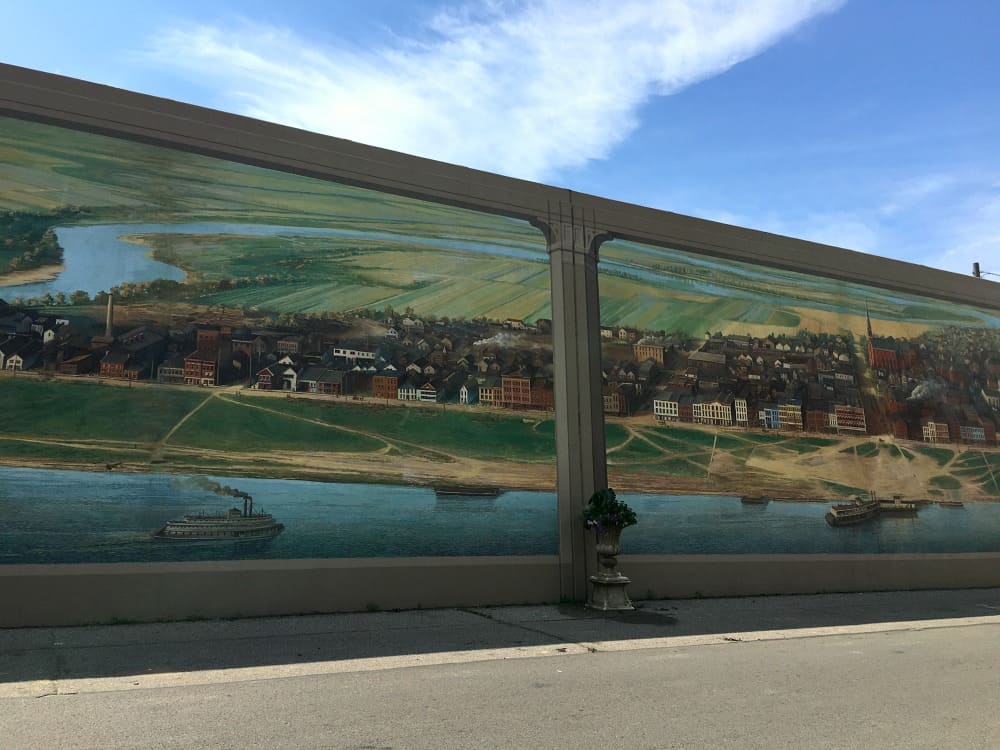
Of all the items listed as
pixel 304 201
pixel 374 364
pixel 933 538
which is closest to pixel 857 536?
pixel 933 538

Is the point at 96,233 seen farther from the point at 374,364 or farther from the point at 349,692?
the point at 349,692

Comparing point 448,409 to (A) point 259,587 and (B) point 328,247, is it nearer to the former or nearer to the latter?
(B) point 328,247

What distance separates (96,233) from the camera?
1049 cm

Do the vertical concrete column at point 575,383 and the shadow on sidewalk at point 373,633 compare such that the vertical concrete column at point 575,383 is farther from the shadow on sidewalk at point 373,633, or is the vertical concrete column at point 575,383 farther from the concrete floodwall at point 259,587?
the shadow on sidewalk at point 373,633

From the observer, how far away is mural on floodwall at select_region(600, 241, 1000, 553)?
14.2m

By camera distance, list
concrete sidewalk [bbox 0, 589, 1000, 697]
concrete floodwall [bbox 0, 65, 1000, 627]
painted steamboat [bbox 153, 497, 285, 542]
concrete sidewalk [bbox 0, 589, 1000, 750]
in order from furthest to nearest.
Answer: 1. painted steamboat [bbox 153, 497, 285, 542]
2. concrete floodwall [bbox 0, 65, 1000, 627]
3. concrete sidewalk [bbox 0, 589, 1000, 697]
4. concrete sidewalk [bbox 0, 589, 1000, 750]

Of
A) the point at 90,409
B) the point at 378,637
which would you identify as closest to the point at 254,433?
the point at 90,409

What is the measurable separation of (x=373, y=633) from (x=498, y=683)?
9.32 feet

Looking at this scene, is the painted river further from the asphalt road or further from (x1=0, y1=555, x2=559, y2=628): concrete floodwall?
the asphalt road

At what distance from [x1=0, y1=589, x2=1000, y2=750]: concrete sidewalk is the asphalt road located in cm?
2

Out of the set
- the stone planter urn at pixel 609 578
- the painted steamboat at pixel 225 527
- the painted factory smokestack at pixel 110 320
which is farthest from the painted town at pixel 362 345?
the stone planter urn at pixel 609 578

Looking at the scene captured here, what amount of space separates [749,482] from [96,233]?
36.3 ft

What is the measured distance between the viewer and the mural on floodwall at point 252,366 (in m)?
9.95

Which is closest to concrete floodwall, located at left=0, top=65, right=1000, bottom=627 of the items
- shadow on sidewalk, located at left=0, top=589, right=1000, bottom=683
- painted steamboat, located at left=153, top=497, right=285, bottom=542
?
painted steamboat, located at left=153, top=497, right=285, bottom=542
